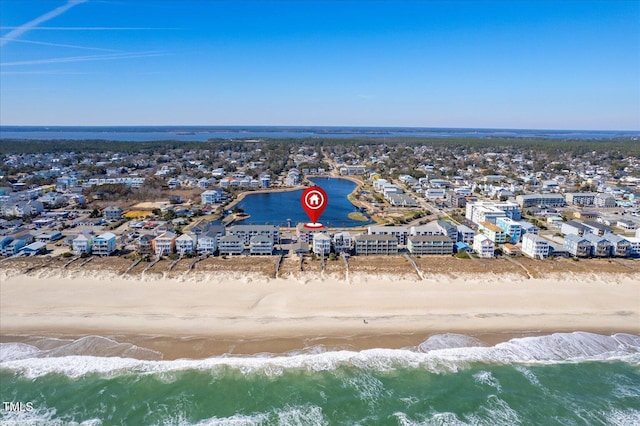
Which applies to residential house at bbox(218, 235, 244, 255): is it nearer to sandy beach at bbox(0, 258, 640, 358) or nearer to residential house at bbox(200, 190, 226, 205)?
sandy beach at bbox(0, 258, 640, 358)

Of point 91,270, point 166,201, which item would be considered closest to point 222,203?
point 166,201

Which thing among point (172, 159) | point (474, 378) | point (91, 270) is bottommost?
point (474, 378)

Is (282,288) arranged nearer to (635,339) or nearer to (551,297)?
(551,297)

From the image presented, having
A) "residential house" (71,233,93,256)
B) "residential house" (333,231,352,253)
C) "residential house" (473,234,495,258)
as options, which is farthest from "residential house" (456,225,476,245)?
"residential house" (71,233,93,256)

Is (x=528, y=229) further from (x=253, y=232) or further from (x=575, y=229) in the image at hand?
(x=253, y=232)

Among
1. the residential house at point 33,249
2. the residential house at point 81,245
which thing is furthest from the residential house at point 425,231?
the residential house at point 33,249
